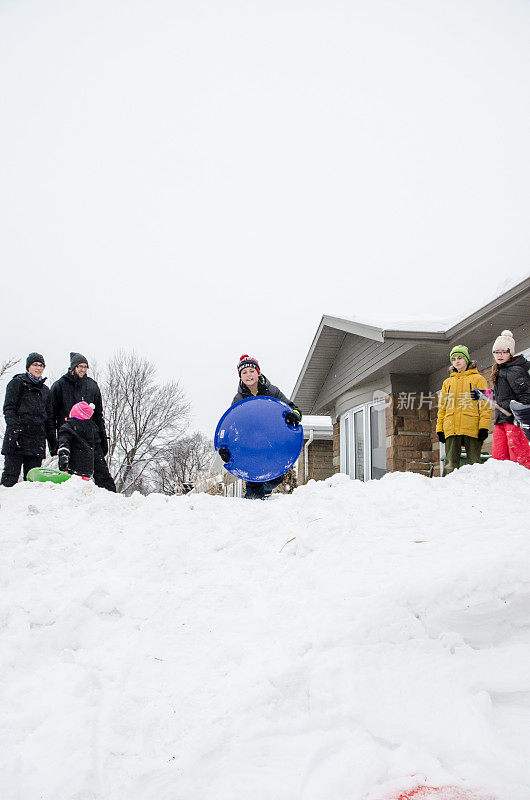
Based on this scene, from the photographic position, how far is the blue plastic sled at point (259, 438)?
4.61 meters

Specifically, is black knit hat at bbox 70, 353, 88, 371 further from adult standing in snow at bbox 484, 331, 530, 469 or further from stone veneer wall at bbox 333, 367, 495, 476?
stone veneer wall at bbox 333, 367, 495, 476

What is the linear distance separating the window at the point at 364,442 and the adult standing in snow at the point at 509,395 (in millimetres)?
4275

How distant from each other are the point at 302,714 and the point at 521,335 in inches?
261

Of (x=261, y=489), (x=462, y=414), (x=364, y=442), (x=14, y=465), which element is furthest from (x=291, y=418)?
(x=364, y=442)

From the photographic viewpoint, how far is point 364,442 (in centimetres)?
1084

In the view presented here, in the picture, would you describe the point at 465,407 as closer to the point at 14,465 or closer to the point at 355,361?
the point at 355,361

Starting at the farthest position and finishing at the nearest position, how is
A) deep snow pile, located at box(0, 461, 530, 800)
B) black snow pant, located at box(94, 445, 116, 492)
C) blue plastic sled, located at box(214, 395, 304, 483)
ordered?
black snow pant, located at box(94, 445, 116, 492)
blue plastic sled, located at box(214, 395, 304, 483)
deep snow pile, located at box(0, 461, 530, 800)

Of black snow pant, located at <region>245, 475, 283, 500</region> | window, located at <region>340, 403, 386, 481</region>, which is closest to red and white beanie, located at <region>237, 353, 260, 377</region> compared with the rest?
black snow pant, located at <region>245, 475, 283, 500</region>

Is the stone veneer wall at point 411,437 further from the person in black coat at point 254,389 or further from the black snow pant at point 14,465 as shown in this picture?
the black snow pant at point 14,465

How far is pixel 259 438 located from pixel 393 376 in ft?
18.4

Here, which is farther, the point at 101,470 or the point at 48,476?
the point at 101,470

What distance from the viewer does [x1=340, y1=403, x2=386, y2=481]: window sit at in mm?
10109

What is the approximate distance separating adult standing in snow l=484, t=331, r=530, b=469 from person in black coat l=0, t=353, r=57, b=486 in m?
5.19

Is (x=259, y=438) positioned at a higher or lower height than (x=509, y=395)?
lower
